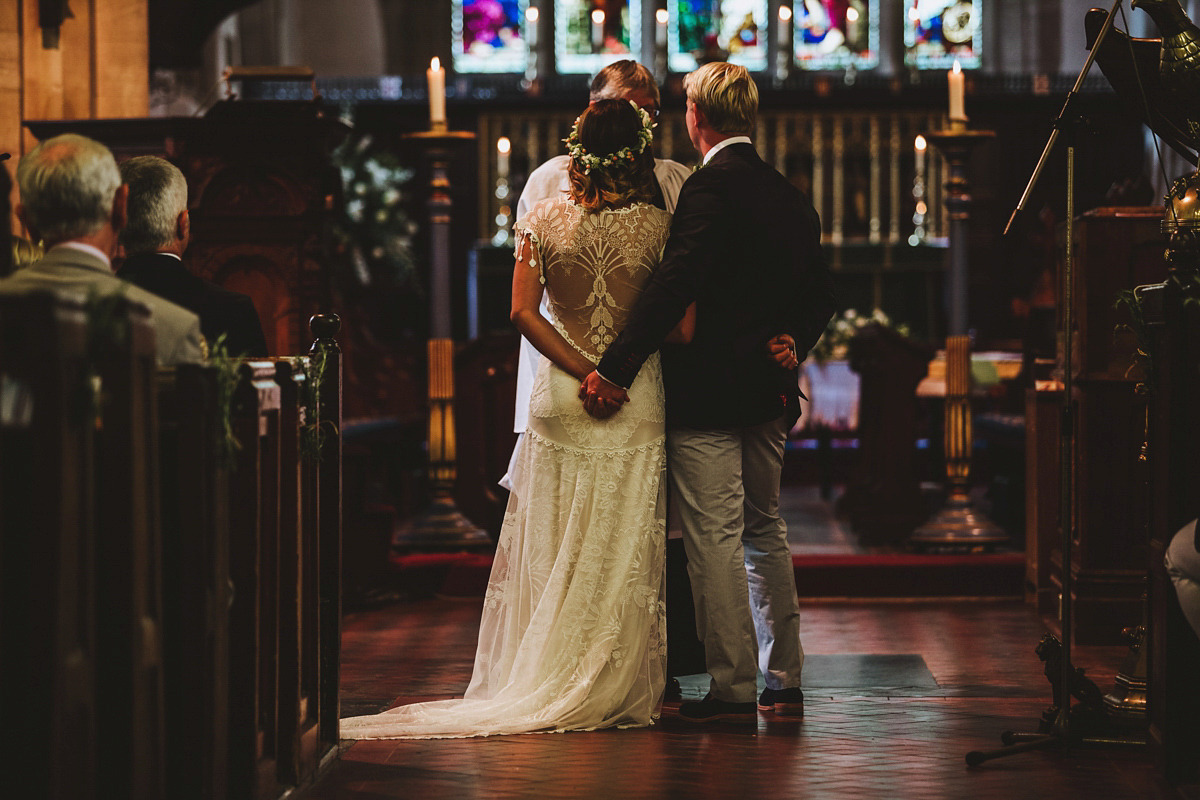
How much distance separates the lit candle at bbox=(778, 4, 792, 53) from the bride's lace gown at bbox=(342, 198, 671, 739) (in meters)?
10.9

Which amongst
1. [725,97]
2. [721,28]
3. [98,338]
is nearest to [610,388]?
[725,97]

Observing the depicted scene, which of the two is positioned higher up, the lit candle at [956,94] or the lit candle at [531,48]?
the lit candle at [531,48]

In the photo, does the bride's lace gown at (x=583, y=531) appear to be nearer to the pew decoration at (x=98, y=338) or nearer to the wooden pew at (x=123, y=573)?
the wooden pew at (x=123, y=573)

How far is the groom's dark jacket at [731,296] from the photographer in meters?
3.30

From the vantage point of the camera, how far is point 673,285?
3266mm

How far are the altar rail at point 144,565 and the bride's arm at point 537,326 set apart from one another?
753 mm

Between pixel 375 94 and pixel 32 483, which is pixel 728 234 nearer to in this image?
pixel 32 483

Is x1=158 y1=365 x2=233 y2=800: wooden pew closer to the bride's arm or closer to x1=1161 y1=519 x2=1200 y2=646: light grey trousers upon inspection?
the bride's arm

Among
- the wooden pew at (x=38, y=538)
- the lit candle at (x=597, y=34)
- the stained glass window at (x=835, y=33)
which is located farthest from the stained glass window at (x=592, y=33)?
the wooden pew at (x=38, y=538)

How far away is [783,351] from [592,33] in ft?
37.1

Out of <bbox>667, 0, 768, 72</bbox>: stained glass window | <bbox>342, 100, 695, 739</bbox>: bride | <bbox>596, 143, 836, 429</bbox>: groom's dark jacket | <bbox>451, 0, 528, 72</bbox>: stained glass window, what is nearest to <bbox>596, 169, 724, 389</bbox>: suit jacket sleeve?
<bbox>596, 143, 836, 429</bbox>: groom's dark jacket

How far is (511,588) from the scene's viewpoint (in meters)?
3.48

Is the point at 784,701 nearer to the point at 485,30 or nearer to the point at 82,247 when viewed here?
the point at 82,247

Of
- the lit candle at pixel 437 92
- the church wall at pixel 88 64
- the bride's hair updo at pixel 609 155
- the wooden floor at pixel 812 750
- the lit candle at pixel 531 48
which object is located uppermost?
the lit candle at pixel 531 48
